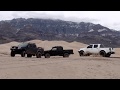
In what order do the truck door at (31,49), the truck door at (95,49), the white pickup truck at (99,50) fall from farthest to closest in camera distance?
the truck door at (31,49) → the truck door at (95,49) → the white pickup truck at (99,50)

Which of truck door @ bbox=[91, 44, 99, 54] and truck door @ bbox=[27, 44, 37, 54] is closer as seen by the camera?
truck door @ bbox=[91, 44, 99, 54]

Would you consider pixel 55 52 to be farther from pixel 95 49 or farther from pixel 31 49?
pixel 95 49

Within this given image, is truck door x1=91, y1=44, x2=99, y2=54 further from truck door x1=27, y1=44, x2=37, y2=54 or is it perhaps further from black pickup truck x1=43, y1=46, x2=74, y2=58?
truck door x1=27, y1=44, x2=37, y2=54

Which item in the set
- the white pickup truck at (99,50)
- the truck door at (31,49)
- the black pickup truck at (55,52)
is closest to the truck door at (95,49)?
the white pickup truck at (99,50)

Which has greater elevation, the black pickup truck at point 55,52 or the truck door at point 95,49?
the truck door at point 95,49

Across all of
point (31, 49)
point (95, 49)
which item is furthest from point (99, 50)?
point (31, 49)

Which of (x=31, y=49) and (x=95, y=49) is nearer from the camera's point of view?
(x=95, y=49)

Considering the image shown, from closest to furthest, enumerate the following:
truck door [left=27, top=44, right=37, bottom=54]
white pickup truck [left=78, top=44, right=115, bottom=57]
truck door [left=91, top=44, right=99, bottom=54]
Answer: white pickup truck [left=78, top=44, right=115, bottom=57]
truck door [left=91, top=44, right=99, bottom=54]
truck door [left=27, top=44, right=37, bottom=54]

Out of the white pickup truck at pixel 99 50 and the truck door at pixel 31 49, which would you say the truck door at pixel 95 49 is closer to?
the white pickup truck at pixel 99 50

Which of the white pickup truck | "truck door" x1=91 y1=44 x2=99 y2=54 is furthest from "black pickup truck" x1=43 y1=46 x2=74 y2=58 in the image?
"truck door" x1=91 y1=44 x2=99 y2=54

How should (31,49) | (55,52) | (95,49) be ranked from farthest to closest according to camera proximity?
(31,49) → (95,49) → (55,52)

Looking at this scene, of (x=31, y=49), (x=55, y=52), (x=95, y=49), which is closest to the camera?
(x=55, y=52)
